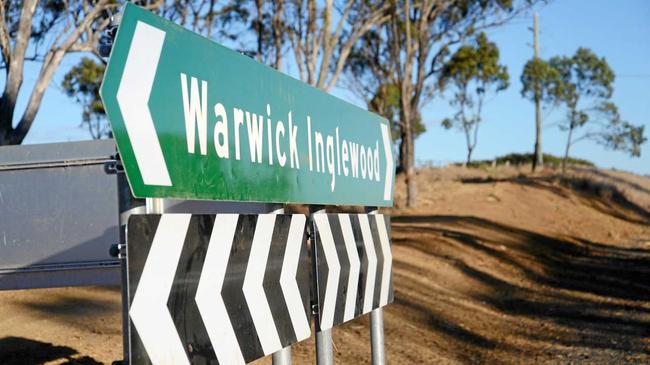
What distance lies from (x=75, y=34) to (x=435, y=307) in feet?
23.5

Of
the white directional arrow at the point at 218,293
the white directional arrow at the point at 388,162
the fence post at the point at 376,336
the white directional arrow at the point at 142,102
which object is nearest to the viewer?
the white directional arrow at the point at 142,102

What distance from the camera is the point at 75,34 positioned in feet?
47.8

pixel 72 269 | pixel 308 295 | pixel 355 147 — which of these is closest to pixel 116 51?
pixel 308 295

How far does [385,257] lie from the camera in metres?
5.10

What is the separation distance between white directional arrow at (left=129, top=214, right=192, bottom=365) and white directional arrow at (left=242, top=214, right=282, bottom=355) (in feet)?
1.74

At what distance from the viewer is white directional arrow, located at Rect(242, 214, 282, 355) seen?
317 centimetres

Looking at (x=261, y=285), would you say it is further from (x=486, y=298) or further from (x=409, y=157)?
(x=409, y=157)

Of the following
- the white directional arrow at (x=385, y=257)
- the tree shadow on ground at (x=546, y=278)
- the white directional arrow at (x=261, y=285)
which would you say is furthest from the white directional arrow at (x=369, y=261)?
the tree shadow on ground at (x=546, y=278)

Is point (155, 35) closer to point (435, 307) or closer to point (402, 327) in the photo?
point (402, 327)

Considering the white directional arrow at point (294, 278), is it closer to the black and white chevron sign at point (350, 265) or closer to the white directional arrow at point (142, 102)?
the black and white chevron sign at point (350, 265)

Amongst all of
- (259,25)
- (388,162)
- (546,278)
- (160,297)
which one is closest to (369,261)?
(388,162)

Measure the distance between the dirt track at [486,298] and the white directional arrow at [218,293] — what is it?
4293 mm

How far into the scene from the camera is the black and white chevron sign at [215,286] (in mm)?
2479

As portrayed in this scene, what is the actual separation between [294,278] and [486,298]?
1202cm
